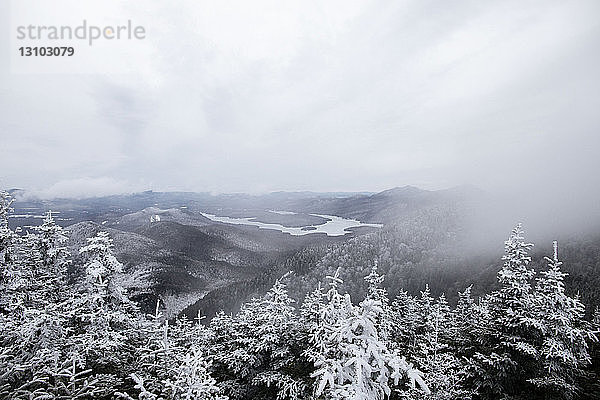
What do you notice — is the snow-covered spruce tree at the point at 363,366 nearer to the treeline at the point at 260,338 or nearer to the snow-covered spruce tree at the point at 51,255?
the treeline at the point at 260,338

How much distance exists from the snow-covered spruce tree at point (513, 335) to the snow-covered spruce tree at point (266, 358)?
865 cm

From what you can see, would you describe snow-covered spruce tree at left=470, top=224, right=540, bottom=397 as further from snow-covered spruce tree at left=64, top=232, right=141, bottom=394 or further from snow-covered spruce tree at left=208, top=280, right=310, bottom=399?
snow-covered spruce tree at left=64, top=232, right=141, bottom=394

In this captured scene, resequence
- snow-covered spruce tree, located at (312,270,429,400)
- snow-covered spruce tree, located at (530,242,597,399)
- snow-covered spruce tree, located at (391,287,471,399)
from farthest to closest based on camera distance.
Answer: snow-covered spruce tree, located at (530,242,597,399) < snow-covered spruce tree, located at (391,287,471,399) < snow-covered spruce tree, located at (312,270,429,400)

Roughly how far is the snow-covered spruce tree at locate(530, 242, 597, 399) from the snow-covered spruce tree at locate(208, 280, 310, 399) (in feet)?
34.3

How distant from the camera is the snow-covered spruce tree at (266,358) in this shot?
13836 mm

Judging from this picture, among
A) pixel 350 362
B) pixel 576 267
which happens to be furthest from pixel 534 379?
pixel 576 267

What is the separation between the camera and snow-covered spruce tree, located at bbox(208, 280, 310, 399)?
1384 centimetres

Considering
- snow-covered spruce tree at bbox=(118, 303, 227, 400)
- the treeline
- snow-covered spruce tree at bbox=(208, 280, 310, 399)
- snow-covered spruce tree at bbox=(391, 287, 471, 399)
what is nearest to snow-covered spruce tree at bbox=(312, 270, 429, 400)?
snow-covered spruce tree at bbox=(391, 287, 471, 399)

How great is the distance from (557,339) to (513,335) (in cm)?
164

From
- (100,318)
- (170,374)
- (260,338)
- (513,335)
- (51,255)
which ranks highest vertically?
(51,255)

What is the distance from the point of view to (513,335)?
1490cm

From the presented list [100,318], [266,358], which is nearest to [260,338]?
[266,358]

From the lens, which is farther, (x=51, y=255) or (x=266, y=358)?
(x=51, y=255)

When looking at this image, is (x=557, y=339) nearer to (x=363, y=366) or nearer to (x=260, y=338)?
(x=363, y=366)
